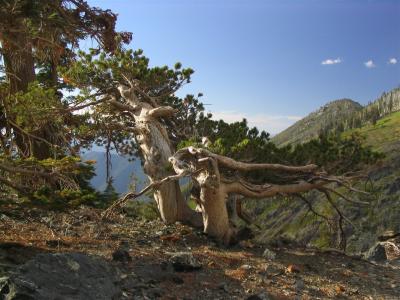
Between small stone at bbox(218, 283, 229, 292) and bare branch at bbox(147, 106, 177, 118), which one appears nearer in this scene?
small stone at bbox(218, 283, 229, 292)

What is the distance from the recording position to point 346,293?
10.2 metres

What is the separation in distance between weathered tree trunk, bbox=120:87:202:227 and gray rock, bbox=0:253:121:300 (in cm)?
815

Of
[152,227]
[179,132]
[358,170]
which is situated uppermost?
[179,132]

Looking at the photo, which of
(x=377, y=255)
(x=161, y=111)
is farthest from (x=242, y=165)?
(x=377, y=255)

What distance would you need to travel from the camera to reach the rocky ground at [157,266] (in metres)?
6.38

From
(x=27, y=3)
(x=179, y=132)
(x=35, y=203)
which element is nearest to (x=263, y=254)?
(x=179, y=132)

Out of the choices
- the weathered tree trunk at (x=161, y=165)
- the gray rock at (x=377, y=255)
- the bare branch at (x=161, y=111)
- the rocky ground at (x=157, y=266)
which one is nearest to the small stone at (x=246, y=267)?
the rocky ground at (x=157, y=266)

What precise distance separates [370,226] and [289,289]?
7966 centimetres

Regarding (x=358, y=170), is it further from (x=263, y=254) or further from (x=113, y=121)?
(x=113, y=121)

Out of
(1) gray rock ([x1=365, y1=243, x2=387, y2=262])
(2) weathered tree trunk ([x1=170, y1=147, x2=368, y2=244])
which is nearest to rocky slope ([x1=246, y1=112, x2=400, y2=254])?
(1) gray rock ([x1=365, y1=243, x2=387, y2=262])

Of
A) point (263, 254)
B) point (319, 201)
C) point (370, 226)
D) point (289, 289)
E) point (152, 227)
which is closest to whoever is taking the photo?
point (289, 289)

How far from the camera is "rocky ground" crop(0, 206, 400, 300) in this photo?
638cm

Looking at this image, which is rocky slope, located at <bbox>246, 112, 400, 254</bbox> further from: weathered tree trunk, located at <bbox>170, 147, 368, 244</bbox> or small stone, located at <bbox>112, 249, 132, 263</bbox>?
small stone, located at <bbox>112, 249, 132, 263</bbox>

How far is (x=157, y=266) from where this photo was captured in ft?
32.1
